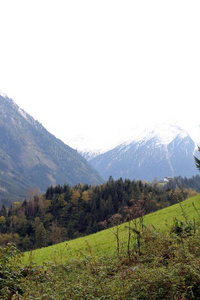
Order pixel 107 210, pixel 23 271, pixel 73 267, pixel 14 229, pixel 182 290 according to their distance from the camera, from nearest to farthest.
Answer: pixel 182 290
pixel 23 271
pixel 73 267
pixel 14 229
pixel 107 210

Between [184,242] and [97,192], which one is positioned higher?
[97,192]

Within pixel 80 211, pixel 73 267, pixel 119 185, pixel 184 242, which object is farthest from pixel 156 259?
pixel 119 185

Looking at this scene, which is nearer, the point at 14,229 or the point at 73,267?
the point at 73,267

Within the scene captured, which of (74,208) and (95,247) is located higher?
(74,208)

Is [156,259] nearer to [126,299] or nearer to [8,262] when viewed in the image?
[126,299]

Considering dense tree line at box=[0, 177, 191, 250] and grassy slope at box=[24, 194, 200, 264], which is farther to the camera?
dense tree line at box=[0, 177, 191, 250]

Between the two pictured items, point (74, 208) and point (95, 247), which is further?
point (74, 208)

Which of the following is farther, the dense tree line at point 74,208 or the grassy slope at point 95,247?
the dense tree line at point 74,208

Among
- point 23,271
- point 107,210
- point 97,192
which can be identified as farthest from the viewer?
point 97,192

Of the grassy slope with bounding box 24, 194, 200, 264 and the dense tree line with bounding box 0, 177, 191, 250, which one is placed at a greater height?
the dense tree line with bounding box 0, 177, 191, 250

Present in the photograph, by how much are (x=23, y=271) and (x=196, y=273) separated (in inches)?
285

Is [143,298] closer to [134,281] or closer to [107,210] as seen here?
[134,281]

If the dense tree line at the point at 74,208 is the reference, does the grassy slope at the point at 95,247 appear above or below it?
below

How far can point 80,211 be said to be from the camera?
142 meters
